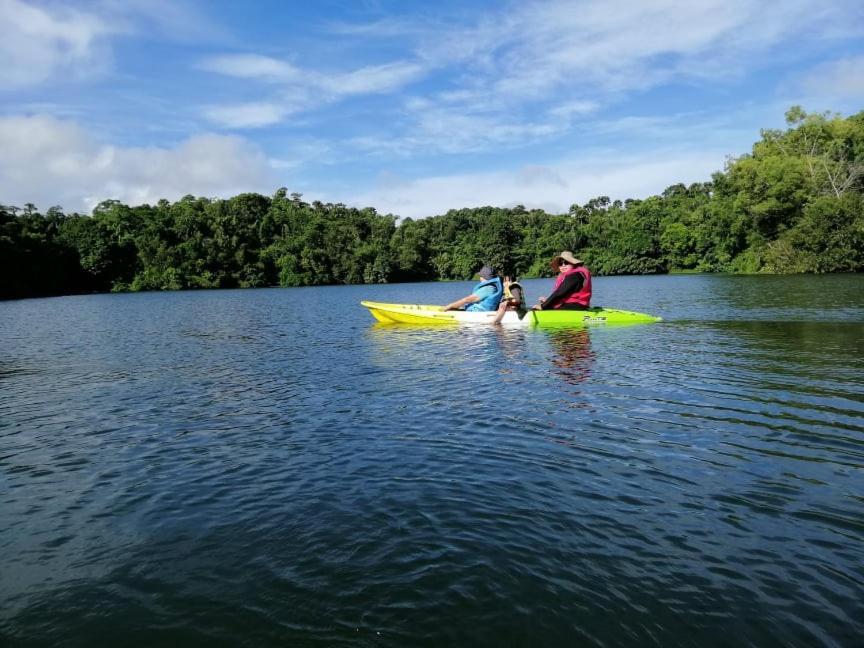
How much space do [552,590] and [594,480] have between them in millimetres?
2461

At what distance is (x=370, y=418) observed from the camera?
10.6 metres

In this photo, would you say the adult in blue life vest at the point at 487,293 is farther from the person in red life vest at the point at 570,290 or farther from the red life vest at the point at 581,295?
the red life vest at the point at 581,295

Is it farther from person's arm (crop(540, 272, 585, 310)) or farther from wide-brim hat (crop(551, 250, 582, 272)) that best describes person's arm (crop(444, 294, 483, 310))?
wide-brim hat (crop(551, 250, 582, 272))

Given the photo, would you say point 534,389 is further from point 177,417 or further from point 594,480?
point 177,417

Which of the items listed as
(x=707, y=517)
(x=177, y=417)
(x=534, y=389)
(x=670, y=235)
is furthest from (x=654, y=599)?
(x=670, y=235)

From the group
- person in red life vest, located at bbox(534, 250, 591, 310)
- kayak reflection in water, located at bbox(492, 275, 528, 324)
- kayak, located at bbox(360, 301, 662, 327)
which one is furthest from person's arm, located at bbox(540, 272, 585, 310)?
kayak reflection in water, located at bbox(492, 275, 528, 324)

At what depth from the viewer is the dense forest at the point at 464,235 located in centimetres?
6988

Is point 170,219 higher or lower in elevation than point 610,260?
higher

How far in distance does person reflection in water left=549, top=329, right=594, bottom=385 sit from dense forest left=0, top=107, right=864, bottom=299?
56.0m

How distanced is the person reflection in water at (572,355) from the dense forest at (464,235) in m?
56.0

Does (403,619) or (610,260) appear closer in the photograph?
(403,619)

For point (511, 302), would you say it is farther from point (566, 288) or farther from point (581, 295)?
point (581, 295)

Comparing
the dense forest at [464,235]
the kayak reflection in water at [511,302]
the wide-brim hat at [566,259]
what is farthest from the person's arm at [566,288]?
the dense forest at [464,235]

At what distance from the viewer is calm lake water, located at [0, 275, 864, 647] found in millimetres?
4699
